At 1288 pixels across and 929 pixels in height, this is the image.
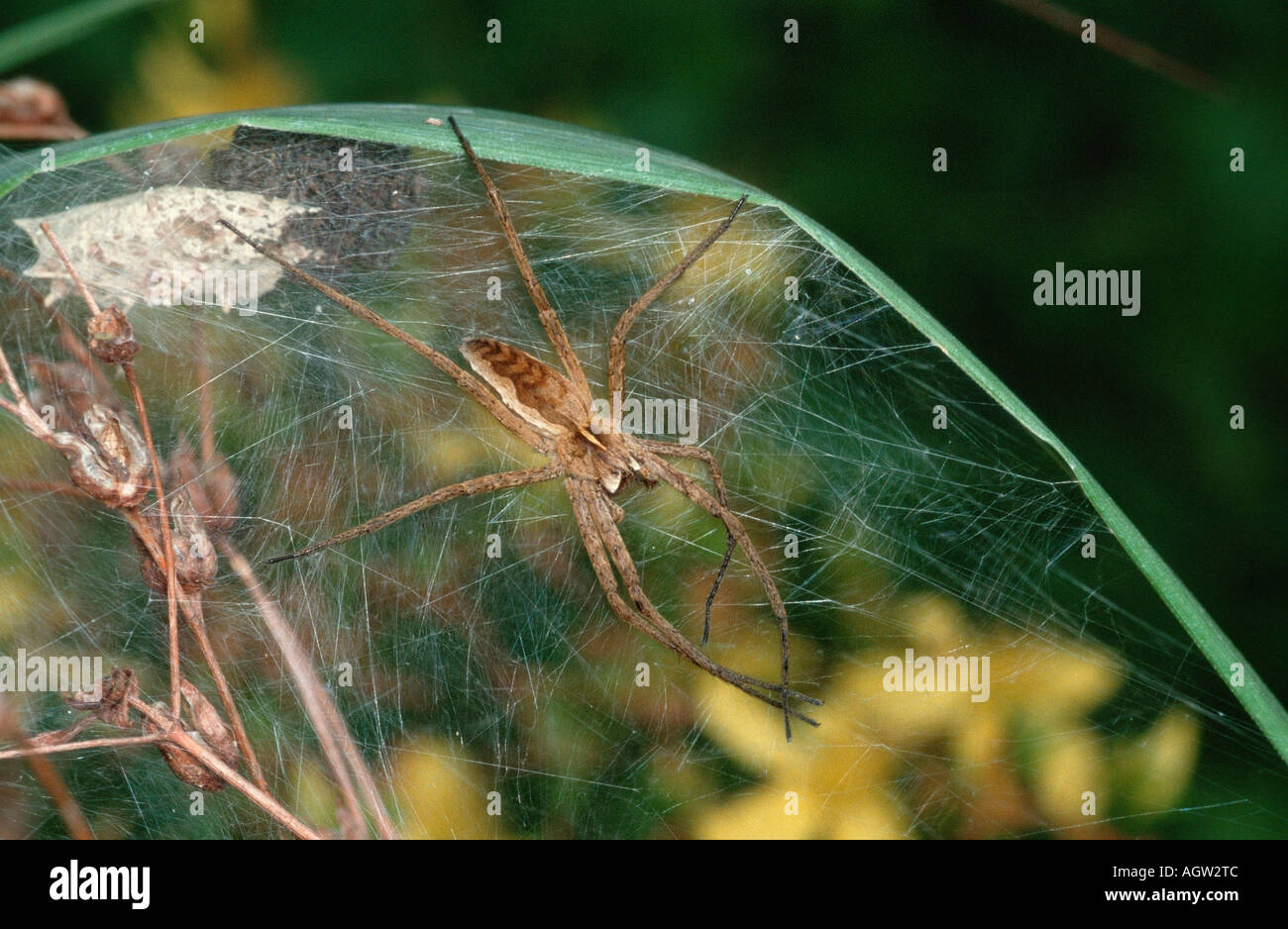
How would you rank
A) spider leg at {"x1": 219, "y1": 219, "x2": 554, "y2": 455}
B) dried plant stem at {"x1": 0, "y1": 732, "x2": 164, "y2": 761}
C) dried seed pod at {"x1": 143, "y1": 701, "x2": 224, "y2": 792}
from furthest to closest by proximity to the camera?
1. spider leg at {"x1": 219, "y1": 219, "x2": 554, "y2": 455}
2. dried seed pod at {"x1": 143, "y1": 701, "x2": 224, "y2": 792}
3. dried plant stem at {"x1": 0, "y1": 732, "x2": 164, "y2": 761}

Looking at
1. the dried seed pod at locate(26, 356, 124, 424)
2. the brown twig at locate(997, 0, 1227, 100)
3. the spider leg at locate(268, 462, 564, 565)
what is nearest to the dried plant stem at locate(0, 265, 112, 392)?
the dried seed pod at locate(26, 356, 124, 424)

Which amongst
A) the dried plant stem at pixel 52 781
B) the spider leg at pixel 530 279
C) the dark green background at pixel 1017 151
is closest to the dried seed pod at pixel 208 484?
the dried plant stem at pixel 52 781

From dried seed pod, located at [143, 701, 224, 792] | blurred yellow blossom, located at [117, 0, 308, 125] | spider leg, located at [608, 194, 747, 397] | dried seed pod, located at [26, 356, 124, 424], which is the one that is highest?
blurred yellow blossom, located at [117, 0, 308, 125]

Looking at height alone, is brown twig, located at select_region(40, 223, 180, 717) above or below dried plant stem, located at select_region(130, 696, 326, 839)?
above

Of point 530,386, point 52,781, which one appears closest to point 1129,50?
point 530,386

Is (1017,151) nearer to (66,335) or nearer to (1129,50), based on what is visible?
(1129,50)

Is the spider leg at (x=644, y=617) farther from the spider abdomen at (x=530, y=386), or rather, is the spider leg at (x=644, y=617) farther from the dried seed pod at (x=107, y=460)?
the dried seed pod at (x=107, y=460)

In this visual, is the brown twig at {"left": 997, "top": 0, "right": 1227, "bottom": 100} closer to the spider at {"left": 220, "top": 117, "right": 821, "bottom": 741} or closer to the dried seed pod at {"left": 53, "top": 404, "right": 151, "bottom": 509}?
the spider at {"left": 220, "top": 117, "right": 821, "bottom": 741}

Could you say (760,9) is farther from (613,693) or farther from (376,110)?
(613,693)
